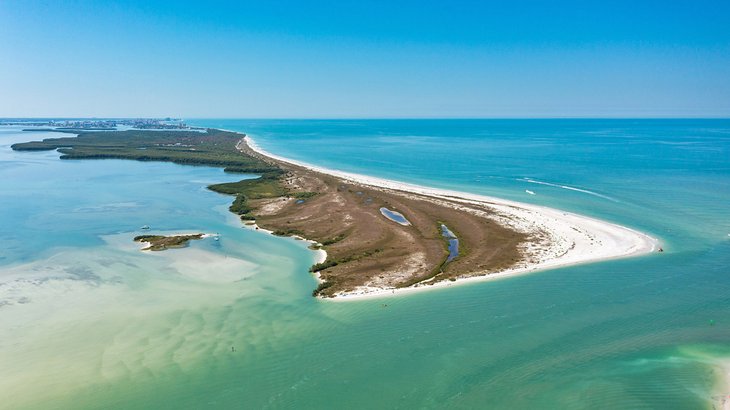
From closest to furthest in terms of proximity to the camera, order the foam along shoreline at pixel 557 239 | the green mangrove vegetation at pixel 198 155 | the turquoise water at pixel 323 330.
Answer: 1. the turquoise water at pixel 323 330
2. the foam along shoreline at pixel 557 239
3. the green mangrove vegetation at pixel 198 155

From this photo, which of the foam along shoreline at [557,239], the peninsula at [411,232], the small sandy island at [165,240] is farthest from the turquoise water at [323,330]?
the peninsula at [411,232]

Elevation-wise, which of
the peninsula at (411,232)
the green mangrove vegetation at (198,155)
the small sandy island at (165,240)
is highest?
the green mangrove vegetation at (198,155)

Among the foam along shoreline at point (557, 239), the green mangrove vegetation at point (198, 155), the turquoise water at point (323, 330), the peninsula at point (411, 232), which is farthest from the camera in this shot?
the green mangrove vegetation at point (198, 155)

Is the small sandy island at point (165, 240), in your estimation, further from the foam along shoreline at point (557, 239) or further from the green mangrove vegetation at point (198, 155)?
the foam along shoreline at point (557, 239)

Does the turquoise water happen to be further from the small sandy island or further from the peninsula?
the peninsula

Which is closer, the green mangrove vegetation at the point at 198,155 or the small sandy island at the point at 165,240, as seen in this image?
the small sandy island at the point at 165,240

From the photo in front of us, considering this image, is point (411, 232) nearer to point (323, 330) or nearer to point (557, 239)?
point (557, 239)

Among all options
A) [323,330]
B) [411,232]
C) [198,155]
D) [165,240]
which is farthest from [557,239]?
[198,155]
